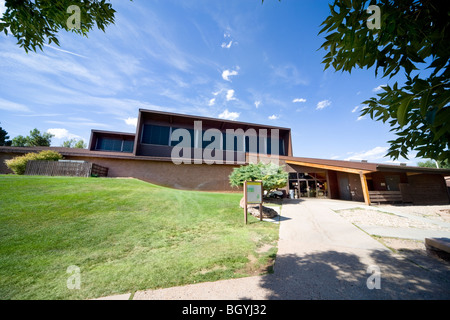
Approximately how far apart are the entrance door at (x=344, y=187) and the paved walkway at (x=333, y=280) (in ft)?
47.5

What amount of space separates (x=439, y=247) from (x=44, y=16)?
31.0 ft

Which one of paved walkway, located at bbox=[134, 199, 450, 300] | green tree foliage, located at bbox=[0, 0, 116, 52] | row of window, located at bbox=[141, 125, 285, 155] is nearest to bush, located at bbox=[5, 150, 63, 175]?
row of window, located at bbox=[141, 125, 285, 155]

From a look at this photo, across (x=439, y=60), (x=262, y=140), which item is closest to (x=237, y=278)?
(x=439, y=60)

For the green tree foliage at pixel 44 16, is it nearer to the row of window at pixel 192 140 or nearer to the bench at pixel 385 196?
the row of window at pixel 192 140

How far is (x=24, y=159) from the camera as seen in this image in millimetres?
12008

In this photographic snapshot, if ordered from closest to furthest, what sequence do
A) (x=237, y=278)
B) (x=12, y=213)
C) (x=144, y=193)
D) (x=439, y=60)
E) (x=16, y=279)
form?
(x=439, y=60), (x=16, y=279), (x=237, y=278), (x=12, y=213), (x=144, y=193)

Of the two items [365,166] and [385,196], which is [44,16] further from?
[385,196]

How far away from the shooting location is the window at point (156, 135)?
17.0 metres

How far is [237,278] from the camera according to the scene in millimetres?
3367

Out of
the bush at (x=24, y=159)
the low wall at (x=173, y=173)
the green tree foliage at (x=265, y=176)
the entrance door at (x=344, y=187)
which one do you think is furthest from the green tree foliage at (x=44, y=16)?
the entrance door at (x=344, y=187)

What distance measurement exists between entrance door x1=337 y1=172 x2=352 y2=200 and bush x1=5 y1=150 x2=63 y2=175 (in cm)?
2636

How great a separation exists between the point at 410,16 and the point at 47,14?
17.1ft

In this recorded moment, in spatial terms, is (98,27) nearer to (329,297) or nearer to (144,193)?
(329,297)

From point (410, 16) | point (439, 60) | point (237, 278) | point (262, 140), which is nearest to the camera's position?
point (439, 60)
